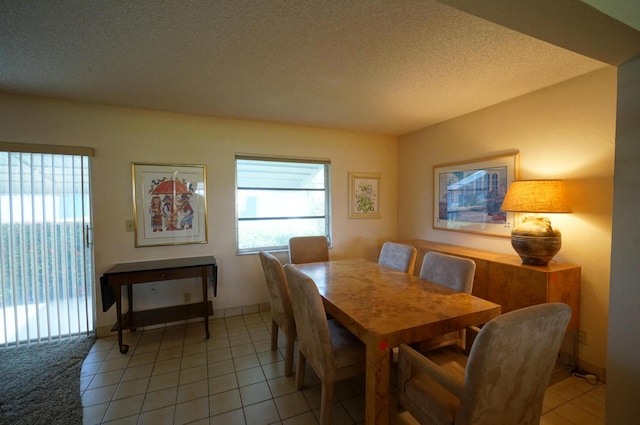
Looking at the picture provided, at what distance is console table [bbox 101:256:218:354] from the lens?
8.16 ft

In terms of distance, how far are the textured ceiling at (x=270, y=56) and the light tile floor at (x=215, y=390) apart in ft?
7.74

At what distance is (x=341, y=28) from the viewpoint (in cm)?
157

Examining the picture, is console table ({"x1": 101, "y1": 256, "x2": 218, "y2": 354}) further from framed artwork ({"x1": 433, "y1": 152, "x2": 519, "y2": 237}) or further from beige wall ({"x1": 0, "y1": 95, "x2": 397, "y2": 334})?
framed artwork ({"x1": 433, "y1": 152, "x2": 519, "y2": 237})

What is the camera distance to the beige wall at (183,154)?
2.60m

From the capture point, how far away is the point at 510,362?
1.06m

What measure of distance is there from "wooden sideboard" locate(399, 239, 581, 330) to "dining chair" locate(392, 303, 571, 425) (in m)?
1.09

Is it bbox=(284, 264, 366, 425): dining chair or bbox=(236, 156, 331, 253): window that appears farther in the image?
bbox=(236, 156, 331, 253): window

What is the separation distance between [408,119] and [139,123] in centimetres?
300

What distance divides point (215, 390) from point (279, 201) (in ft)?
7.08

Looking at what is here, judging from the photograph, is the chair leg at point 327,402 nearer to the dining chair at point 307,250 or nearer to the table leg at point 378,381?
the table leg at point 378,381

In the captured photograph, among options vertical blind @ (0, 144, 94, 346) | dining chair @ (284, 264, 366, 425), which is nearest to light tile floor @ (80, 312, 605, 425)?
dining chair @ (284, 264, 366, 425)

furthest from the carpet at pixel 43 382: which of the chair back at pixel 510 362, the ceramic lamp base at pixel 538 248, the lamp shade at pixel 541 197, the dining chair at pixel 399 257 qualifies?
the lamp shade at pixel 541 197

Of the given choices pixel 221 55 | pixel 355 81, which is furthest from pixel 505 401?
pixel 221 55

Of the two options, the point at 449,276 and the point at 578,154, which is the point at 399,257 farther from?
the point at 578,154
